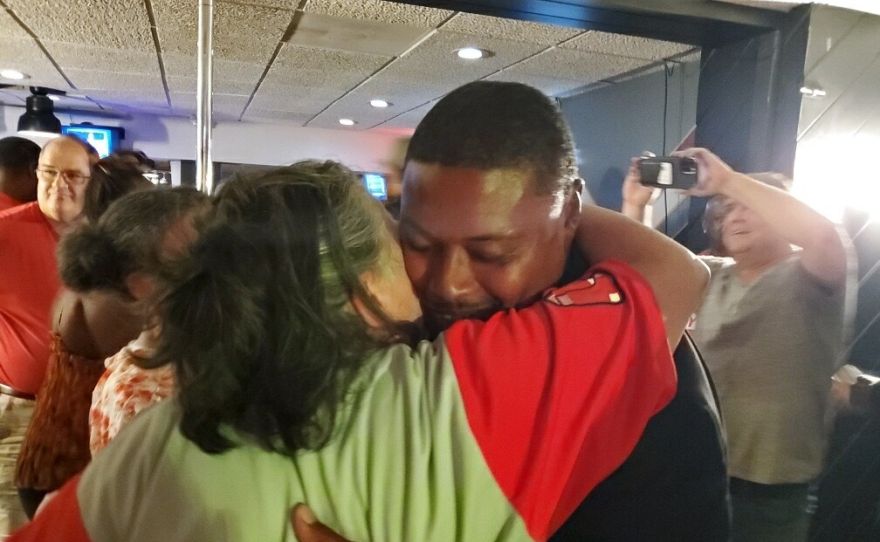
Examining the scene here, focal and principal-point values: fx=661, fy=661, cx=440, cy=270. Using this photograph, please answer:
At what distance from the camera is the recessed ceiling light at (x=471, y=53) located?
8.87 feet

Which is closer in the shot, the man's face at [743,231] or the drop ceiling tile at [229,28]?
the man's face at [743,231]

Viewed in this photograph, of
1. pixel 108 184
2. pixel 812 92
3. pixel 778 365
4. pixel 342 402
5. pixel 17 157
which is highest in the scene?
pixel 812 92

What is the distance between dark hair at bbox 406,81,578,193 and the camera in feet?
2.63

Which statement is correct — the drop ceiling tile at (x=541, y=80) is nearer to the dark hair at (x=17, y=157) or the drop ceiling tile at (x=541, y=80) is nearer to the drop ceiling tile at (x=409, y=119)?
the drop ceiling tile at (x=409, y=119)

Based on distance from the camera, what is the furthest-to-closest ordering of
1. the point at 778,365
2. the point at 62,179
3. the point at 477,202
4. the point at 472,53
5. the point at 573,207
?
the point at 472,53, the point at 62,179, the point at 778,365, the point at 573,207, the point at 477,202

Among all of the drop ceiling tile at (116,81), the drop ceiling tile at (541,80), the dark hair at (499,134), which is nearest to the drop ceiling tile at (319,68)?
the drop ceiling tile at (541,80)

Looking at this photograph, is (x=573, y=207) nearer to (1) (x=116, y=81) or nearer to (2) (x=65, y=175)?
(2) (x=65, y=175)

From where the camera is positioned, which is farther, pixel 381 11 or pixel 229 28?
pixel 229 28

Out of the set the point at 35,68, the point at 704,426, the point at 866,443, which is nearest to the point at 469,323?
the point at 704,426

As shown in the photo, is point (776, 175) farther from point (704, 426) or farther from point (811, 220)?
point (704, 426)

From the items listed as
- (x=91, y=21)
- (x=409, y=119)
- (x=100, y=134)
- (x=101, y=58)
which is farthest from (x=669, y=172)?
(x=100, y=134)

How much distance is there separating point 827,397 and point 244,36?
2444 millimetres

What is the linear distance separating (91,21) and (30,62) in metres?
1.36

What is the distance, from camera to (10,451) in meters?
1.76
